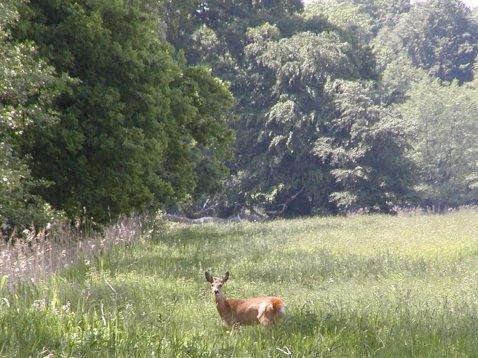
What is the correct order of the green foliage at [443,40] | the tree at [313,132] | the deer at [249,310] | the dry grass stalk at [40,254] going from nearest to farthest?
the deer at [249,310] < the dry grass stalk at [40,254] < the tree at [313,132] < the green foliage at [443,40]

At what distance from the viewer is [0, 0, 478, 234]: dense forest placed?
766 inches

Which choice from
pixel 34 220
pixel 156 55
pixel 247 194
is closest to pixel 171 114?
pixel 156 55

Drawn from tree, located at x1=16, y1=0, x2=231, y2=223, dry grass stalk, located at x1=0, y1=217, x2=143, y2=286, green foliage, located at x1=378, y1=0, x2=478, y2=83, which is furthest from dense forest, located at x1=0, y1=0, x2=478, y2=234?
dry grass stalk, located at x1=0, y1=217, x2=143, y2=286

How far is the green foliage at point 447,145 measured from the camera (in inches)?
2613

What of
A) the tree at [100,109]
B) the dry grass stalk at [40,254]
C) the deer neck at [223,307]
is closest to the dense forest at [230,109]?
the tree at [100,109]

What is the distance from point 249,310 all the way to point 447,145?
58.9 metres

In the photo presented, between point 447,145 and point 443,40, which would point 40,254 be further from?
point 443,40

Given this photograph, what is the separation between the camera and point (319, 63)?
181ft

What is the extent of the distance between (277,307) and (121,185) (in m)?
11.6

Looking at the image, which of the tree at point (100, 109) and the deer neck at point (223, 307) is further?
the tree at point (100, 109)

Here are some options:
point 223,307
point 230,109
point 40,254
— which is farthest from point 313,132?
point 223,307

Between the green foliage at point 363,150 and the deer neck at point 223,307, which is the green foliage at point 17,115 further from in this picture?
the green foliage at point 363,150

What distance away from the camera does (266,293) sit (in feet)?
44.2

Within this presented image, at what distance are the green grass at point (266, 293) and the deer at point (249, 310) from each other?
0.56 feet
